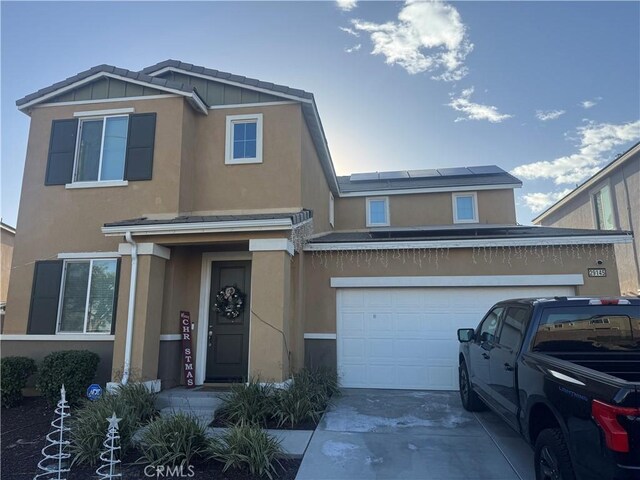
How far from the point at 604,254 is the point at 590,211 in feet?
33.8

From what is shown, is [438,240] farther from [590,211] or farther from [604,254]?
[590,211]

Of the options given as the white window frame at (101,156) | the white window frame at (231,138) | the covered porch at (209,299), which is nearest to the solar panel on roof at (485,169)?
the white window frame at (231,138)

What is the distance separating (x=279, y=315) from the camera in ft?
23.8

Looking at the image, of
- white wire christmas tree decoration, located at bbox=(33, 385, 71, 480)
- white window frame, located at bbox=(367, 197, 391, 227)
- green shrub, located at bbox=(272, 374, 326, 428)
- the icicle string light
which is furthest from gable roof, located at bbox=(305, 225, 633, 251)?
white window frame, located at bbox=(367, 197, 391, 227)

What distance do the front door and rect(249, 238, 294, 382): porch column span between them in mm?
1343

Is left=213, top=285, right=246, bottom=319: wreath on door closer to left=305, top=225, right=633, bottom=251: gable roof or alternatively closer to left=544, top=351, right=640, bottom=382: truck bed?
left=305, top=225, right=633, bottom=251: gable roof

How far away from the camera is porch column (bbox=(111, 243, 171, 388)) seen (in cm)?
735

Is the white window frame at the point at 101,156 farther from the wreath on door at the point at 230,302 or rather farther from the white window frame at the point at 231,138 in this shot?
the wreath on door at the point at 230,302

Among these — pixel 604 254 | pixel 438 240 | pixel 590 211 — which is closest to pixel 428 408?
pixel 438 240

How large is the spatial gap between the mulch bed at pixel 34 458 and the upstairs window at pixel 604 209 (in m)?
15.6

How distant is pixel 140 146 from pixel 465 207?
11608mm

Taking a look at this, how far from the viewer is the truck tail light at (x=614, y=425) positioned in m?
2.68

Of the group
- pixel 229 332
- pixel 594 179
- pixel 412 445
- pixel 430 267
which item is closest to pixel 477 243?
pixel 430 267

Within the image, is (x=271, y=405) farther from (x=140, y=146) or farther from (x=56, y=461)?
(x=140, y=146)
